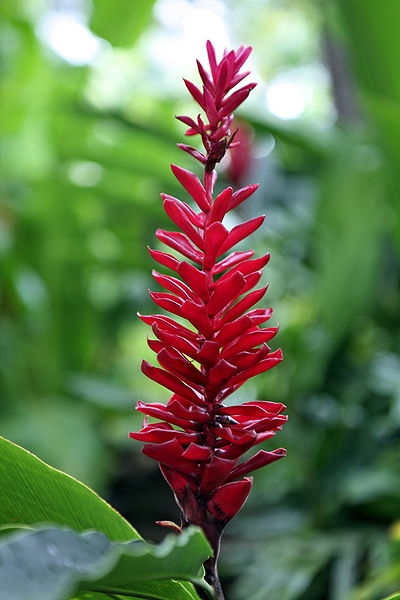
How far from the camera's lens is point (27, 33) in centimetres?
217

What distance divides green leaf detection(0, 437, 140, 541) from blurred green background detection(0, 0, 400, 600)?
70 cm

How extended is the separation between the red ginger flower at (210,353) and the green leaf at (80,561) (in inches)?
2.1

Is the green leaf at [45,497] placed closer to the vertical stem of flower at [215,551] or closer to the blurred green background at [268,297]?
the vertical stem of flower at [215,551]

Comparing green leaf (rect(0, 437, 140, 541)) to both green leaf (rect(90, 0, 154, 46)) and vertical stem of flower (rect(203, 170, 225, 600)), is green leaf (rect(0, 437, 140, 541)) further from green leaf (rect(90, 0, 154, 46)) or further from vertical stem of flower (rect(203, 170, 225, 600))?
green leaf (rect(90, 0, 154, 46))

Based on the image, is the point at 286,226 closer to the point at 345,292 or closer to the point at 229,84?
the point at 345,292

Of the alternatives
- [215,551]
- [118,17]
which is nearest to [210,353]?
[215,551]

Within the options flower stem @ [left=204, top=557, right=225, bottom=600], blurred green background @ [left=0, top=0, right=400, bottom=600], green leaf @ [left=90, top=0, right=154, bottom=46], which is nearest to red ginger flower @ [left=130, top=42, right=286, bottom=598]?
flower stem @ [left=204, top=557, right=225, bottom=600]

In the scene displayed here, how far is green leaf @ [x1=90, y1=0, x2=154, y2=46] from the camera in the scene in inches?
62.6

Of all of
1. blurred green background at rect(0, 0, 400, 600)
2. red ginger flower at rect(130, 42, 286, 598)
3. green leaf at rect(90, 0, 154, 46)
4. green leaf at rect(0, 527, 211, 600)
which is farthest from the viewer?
green leaf at rect(90, 0, 154, 46)

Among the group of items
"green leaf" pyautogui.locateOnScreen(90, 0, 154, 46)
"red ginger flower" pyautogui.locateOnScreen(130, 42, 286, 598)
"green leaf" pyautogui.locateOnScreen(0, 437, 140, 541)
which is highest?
"green leaf" pyautogui.locateOnScreen(90, 0, 154, 46)

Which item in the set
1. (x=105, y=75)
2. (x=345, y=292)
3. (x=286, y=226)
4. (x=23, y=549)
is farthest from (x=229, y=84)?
(x=105, y=75)

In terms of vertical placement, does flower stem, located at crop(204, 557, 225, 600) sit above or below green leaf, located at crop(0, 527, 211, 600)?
below

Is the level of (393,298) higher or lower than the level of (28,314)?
higher

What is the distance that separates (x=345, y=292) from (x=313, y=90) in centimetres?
446
